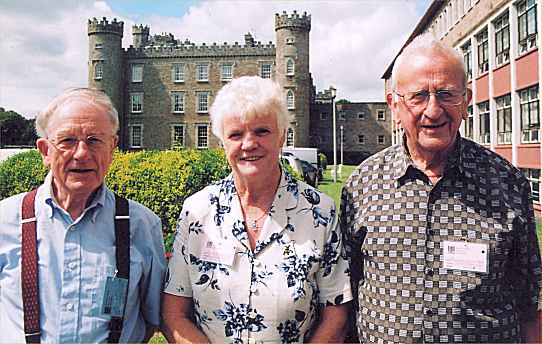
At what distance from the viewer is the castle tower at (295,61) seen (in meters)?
48.5

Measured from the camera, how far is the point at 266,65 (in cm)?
5197

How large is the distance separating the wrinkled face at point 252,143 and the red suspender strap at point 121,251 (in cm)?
64

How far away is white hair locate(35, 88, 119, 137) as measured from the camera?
2477 mm

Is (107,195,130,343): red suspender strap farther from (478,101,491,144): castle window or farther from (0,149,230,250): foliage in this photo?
(478,101,491,144): castle window

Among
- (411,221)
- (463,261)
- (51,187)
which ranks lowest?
(463,261)

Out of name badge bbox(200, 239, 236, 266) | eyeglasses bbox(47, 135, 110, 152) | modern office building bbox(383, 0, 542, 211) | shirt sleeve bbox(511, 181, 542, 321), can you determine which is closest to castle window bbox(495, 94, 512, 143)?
modern office building bbox(383, 0, 542, 211)

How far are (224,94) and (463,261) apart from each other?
1.47 meters

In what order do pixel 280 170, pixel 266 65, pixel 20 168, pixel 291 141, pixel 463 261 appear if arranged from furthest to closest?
pixel 266 65
pixel 291 141
pixel 20 168
pixel 280 170
pixel 463 261

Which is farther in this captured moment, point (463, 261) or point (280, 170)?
point (280, 170)

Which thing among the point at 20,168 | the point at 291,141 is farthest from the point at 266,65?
the point at 20,168

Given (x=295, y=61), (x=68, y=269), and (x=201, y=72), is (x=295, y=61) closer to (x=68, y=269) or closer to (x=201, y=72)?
(x=201, y=72)

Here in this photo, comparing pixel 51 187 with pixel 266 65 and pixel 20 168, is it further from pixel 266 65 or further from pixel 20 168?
pixel 266 65

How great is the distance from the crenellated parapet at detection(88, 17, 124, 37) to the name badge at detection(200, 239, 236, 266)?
54051 mm

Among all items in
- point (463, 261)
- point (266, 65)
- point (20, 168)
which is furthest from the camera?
point (266, 65)
